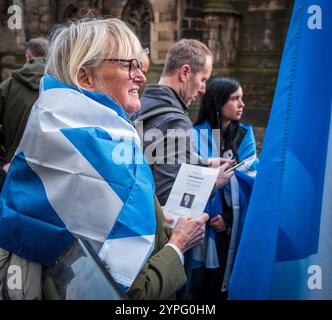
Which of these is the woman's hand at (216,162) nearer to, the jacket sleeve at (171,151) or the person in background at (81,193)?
the jacket sleeve at (171,151)

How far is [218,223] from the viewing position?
8.04 ft

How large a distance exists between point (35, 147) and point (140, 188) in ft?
1.14

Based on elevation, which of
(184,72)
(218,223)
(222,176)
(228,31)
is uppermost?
(228,31)

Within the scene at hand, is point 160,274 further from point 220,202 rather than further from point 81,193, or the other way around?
point 220,202

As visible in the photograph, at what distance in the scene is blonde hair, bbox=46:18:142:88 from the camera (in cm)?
134

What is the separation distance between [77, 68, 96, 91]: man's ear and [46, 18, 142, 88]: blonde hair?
18 millimetres

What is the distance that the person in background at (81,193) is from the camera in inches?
44.8

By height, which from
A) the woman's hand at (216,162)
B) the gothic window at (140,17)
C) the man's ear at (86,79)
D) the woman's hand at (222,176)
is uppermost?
the gothic window at (140,17)

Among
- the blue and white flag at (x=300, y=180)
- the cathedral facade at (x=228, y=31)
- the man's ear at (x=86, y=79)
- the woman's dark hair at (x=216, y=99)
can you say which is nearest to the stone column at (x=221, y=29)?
the cathedral facade at (x=228, y=31)

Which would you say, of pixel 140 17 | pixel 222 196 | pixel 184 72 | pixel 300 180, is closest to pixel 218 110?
pixel 184 72

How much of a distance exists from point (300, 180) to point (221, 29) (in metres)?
10.2

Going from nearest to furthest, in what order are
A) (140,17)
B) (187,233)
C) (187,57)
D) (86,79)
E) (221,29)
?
(86,79), (187,233), (187,57), (221,29), (140,17)

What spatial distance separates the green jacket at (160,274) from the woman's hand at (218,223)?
40.3 inches

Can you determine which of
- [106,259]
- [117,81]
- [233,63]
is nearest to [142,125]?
[117,81]
